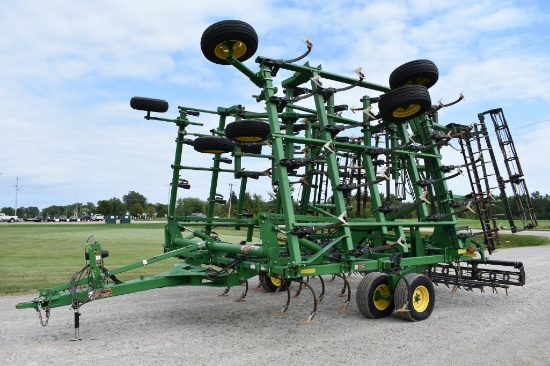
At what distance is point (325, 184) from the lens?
10398mm

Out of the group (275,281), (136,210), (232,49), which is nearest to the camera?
(232,49)

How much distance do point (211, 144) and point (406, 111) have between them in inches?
146

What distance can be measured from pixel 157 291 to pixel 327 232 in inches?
148

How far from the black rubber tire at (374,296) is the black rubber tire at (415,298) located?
0.88 feet

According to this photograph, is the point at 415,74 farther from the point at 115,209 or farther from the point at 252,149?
the point at 115,209

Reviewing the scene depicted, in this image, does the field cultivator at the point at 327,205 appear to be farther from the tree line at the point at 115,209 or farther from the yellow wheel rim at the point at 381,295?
the tree line at the point at 115,209

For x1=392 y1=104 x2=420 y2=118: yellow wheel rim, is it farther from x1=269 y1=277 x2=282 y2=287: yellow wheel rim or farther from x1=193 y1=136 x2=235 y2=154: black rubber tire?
x1=269 y1=277 x2=282 y2=287: yellow wheel rim

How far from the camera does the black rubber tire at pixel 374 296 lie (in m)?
6.72

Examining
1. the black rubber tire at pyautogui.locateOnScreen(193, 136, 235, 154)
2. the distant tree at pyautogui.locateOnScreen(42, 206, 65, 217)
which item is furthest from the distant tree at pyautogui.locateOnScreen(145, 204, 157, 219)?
the black rubber tire at pyautogui.locateOnScreen(193, 136, 235, 154)

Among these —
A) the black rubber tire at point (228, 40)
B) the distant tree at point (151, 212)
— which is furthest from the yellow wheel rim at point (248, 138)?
the distant tree at point (151, 212)

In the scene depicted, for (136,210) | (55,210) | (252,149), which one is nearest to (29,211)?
(55,210)

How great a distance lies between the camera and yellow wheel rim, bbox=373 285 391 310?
698 centimetres

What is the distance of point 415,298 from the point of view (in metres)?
6.98

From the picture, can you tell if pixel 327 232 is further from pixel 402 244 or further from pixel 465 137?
pixel 465 137
